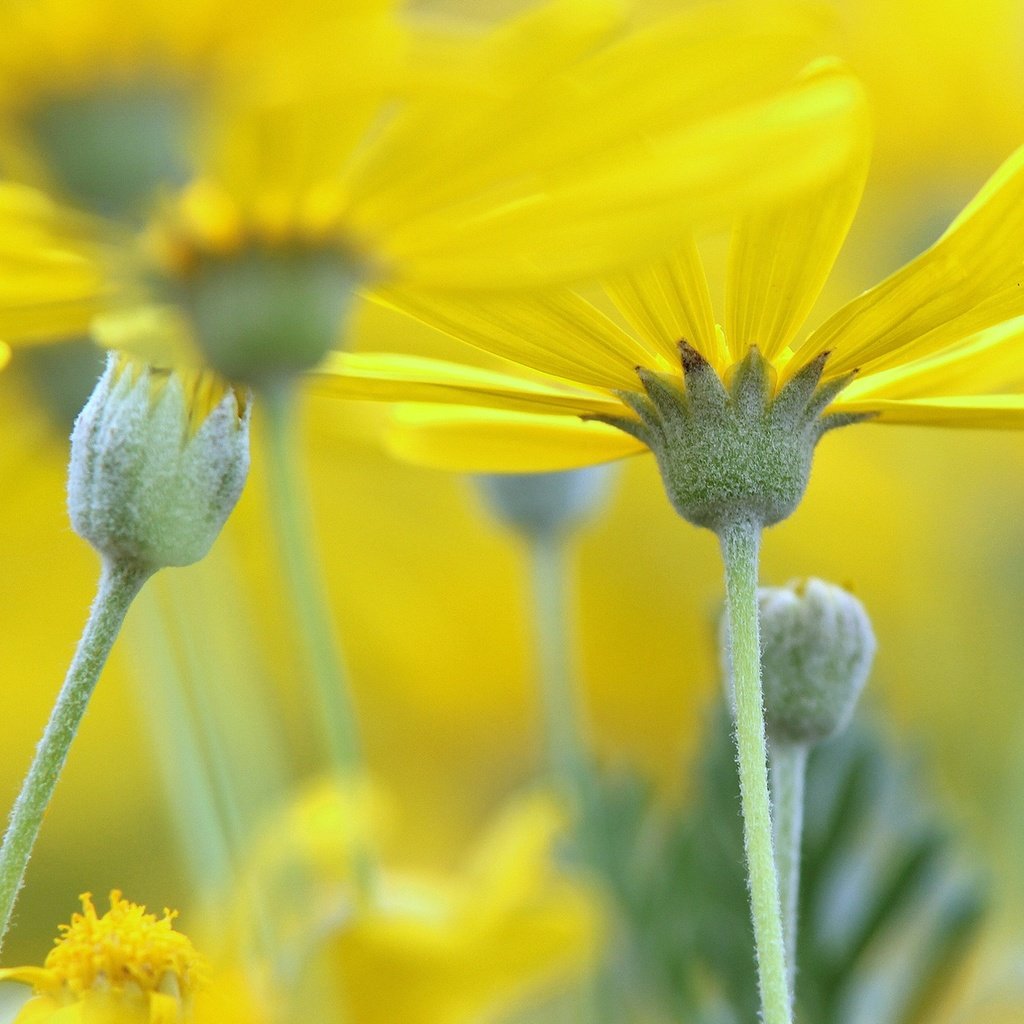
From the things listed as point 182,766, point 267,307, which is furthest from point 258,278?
point 182,766

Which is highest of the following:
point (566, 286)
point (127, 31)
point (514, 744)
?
point (514, 744)

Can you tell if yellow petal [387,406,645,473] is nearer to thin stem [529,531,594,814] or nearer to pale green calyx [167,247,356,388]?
pale green calyx [167,247,356,388]

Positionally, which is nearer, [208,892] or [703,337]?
[703,337]

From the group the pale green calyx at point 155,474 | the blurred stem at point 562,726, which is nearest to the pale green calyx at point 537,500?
the blurred stem at point 562,726

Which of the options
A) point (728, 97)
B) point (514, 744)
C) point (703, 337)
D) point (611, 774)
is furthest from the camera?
point (514, 744)

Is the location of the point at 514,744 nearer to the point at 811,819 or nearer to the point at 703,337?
the point at 811,819

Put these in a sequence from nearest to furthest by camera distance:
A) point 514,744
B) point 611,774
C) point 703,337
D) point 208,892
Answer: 1. point 703,337
2. point 208,892
3. point 611,774
4. point 514,744

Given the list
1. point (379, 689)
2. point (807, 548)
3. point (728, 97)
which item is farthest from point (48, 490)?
point (807, 548)
